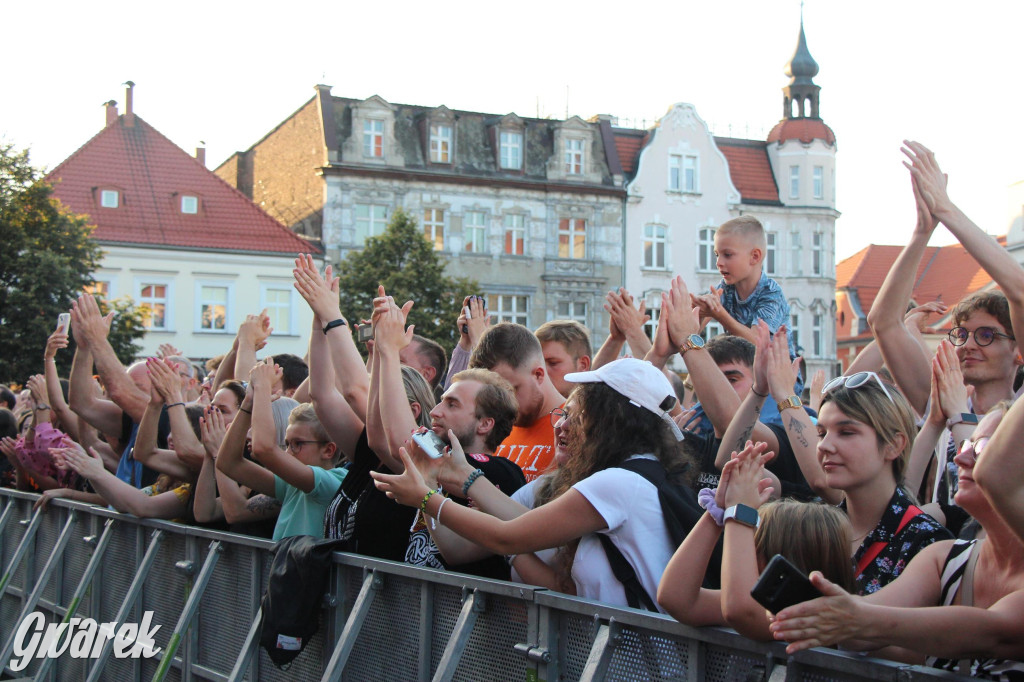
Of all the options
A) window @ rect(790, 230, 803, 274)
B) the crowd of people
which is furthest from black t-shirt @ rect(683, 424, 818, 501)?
window @ rect(790, 230, 803, 274)

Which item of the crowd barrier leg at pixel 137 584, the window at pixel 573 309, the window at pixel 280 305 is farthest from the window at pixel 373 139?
the crowd barrier leg at pixel 137 584

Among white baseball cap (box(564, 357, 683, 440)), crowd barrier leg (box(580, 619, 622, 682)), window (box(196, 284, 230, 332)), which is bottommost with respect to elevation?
crowd barrier leg (box(580, 619, 622, 682))

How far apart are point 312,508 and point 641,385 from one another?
Result: 245cm

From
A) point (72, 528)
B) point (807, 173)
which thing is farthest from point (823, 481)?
point (807, 173)

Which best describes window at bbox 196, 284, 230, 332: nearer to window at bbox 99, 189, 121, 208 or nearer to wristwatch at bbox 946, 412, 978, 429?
window at bbox 99, 189, 121, 208

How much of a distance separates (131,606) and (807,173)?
44.4m

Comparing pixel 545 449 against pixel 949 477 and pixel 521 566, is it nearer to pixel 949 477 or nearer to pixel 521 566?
pixel 521 566

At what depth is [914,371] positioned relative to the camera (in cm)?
493

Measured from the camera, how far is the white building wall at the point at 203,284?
127 ft

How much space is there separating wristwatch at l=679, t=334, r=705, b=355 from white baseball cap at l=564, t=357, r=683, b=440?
0.85 m

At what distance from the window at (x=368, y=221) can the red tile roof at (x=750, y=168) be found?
15.0 meters

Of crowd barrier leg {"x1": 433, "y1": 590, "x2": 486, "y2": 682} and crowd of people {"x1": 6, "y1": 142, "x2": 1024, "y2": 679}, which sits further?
crowd barrier leg {"x1": 433, "y1": 590, "x2": 486, "y2": 682}

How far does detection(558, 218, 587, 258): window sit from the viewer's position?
148ft

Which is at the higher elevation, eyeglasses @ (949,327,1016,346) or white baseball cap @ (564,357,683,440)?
eyeglasses @ (949,327,1016,346)
